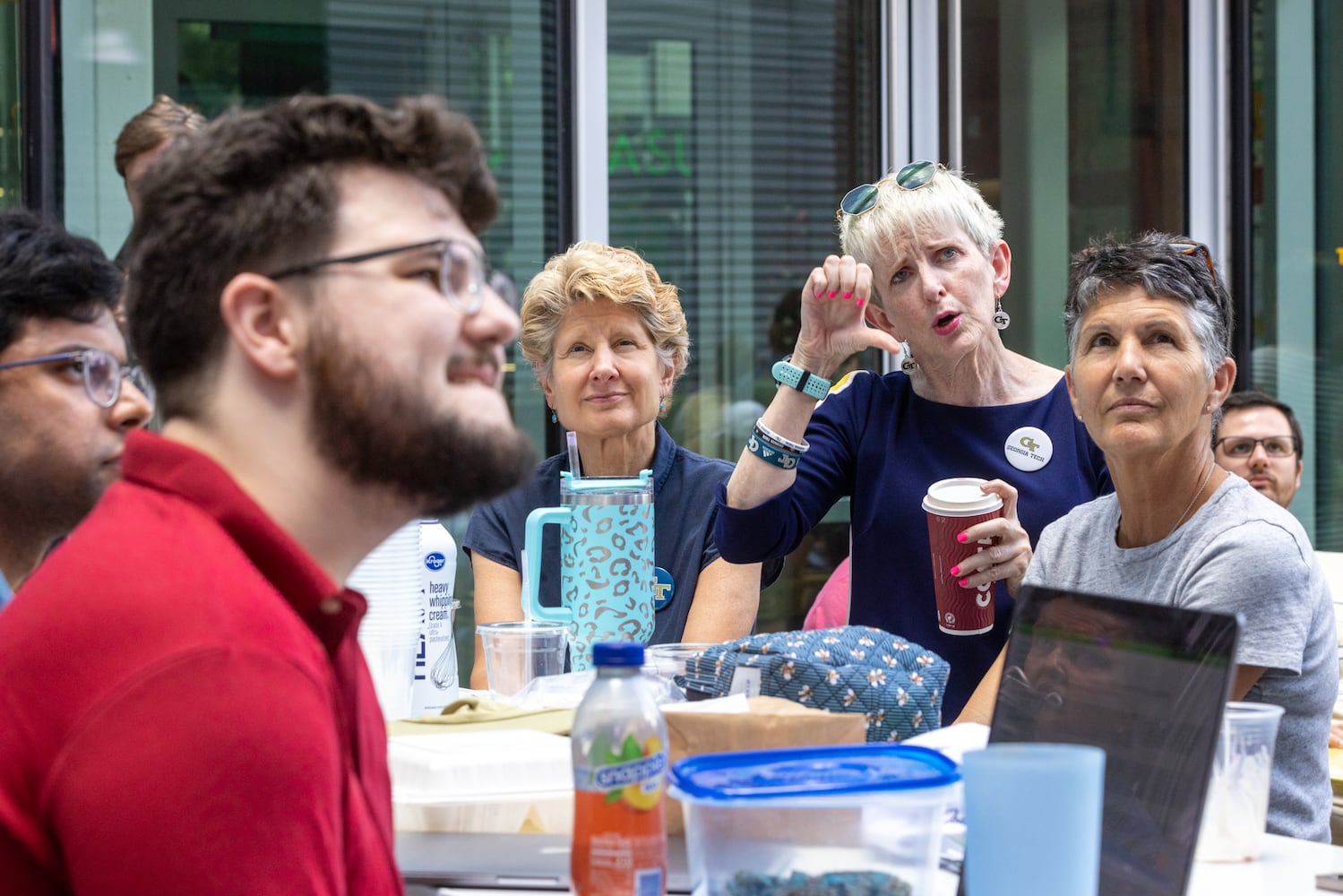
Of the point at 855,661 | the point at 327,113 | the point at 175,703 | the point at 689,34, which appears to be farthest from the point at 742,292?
the point at 175,703

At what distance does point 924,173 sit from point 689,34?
2.65 metres

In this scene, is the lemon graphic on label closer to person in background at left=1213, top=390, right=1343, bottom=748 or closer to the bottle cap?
the bottle cap

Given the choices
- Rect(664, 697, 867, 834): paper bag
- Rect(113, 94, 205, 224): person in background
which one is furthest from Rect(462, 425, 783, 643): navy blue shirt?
Rect(113, 94, 205, 224): person in background

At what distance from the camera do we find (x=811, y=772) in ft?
3.65

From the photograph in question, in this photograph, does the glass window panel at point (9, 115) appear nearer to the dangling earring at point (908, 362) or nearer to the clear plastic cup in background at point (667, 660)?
the dangling earring at point (908, 362)

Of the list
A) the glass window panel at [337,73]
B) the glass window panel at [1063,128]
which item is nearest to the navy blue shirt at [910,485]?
the glass window panel at [337,73]

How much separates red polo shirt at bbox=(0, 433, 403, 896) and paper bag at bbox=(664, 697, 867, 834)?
438mm

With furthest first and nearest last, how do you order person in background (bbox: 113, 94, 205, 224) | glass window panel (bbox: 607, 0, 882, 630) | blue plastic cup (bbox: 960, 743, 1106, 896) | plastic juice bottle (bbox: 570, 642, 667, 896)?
glass window panel (bbox: 607, 0, 882, 630), person in background (bbox: 113, 94, 205, 224), plastic juice bottle (bbox: 570, 642, 667, 896), blue plastic cup (bbox: 960, 743, 1106, 896)

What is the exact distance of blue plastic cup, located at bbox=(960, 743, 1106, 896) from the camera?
39.0 inches

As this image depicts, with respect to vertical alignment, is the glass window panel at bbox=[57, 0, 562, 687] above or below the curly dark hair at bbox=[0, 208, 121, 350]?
above

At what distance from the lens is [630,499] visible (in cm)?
219

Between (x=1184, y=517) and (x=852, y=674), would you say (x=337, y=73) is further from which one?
(x=852, y=674)

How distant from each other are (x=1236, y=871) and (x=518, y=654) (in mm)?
1037

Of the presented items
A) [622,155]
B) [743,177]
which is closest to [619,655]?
[622,155]
